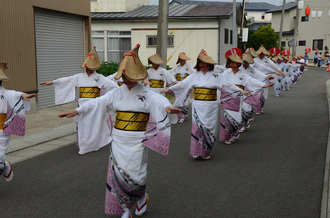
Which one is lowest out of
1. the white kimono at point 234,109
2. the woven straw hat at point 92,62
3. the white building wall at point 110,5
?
the white kimono at point 234,109

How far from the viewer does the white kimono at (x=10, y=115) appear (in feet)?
18.1

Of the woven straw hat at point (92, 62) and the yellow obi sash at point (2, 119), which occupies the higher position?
the woven straw hat at point (92, 62)

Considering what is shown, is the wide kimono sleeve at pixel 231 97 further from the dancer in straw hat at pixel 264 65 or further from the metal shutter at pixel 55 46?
the metal shutter at pixel 55 46

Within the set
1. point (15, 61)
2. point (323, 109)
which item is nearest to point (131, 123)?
point (15, 61)

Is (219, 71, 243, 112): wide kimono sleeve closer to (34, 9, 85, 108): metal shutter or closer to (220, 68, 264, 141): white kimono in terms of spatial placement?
(220, 68, 264, 141): white kimono

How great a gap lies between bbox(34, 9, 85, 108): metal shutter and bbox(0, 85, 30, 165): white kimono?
8.15m

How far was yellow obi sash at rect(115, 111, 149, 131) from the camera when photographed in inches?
175

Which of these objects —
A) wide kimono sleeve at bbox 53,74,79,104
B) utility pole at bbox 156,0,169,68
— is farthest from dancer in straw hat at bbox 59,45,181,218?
utility pole at bbox 156,0,169,68

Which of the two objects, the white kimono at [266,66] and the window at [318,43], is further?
the window at [318,43]

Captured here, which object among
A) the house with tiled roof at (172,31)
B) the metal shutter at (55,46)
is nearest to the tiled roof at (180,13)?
the house with tiled roof at (172,31)

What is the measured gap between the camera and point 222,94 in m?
8.23

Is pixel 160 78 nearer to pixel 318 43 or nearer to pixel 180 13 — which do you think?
pixel 180 13

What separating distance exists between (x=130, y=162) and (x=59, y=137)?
5.43 metres

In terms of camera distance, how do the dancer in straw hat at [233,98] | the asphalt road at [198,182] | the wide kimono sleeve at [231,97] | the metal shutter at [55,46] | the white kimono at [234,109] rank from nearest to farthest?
the asphalt road at [198,182] → the wide kimono sleeve at [231,97] → the dancer in straw hat at [233,98] → the white kimono at [234,109] → the metal shutter at [55,46]
